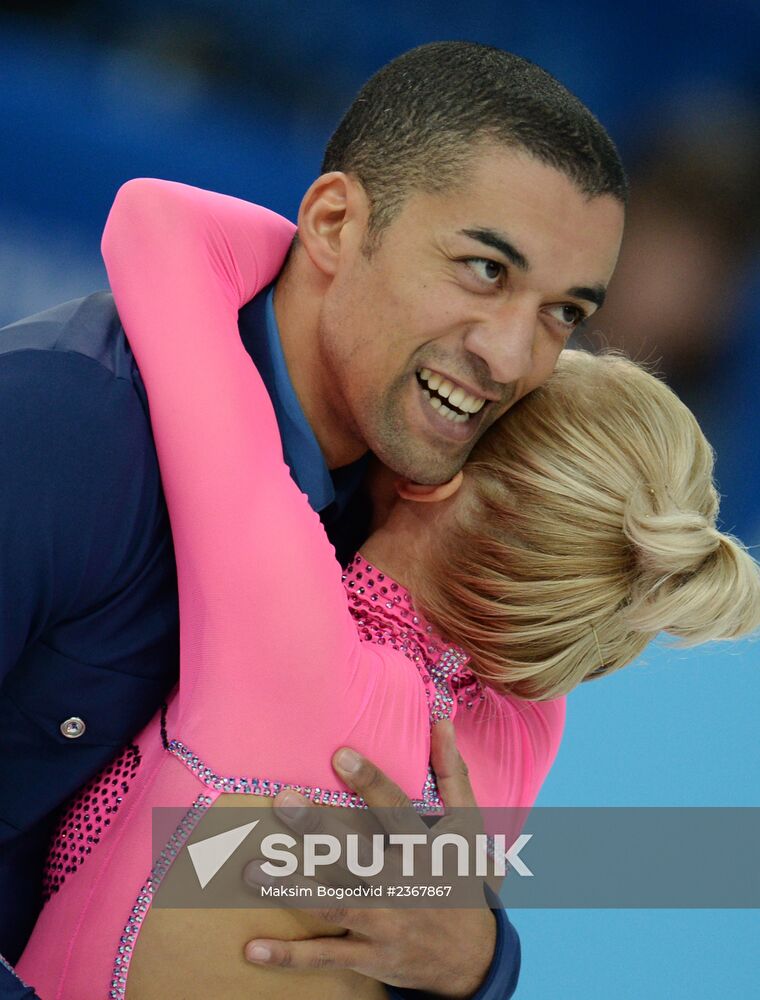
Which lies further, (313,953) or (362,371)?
(362,371)

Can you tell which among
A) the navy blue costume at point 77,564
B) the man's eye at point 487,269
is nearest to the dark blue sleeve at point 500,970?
the navy blue costume at point 77,564

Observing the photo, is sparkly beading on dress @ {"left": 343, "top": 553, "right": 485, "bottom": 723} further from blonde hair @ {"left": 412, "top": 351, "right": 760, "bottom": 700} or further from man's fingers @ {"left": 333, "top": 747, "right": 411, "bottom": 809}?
man's fingers @ {"left": 333, "top": 747, "right": 411, "bottom": 809}

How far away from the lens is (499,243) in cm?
160

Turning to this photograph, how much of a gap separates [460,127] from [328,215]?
222 millimetres

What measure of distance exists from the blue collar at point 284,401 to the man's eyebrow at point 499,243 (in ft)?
1.02

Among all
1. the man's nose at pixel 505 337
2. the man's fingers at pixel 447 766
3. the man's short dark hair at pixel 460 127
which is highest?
the man's short dark hair at pixel 460 127

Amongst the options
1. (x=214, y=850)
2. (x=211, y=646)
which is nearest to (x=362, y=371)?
(x=211, y=646)

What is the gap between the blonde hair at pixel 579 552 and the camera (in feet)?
5.56

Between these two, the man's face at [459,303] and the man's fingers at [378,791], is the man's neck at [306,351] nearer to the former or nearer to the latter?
the man's face at [459,303]

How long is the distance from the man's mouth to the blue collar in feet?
0.57

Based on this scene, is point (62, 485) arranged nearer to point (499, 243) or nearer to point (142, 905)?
point (142, 905)

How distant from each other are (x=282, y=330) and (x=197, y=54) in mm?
2650

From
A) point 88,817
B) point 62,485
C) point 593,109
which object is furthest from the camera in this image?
point 593,109

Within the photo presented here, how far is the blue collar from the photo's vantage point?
67.1 inches
